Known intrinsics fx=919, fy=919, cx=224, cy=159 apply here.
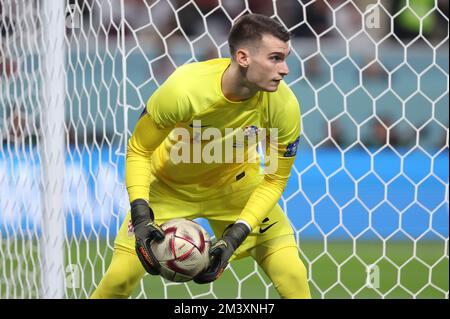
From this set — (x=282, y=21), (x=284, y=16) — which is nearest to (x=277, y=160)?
(x=282, y=21)

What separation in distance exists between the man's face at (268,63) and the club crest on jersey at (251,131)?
25 cm

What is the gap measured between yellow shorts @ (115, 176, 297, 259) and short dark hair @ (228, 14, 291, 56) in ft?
2.30

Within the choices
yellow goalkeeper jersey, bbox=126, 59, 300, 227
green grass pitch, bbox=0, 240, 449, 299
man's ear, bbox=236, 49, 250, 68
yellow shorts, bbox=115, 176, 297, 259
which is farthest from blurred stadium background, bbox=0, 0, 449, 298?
man's ear, bbox=236, 49, 250, 68

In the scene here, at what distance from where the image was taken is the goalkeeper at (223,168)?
3.51 m

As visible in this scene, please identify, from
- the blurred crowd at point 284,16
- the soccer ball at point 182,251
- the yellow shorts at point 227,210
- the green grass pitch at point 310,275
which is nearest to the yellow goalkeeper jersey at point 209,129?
the yellow shorts at point 227,210

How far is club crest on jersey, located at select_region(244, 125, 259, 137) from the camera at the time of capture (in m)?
3.73

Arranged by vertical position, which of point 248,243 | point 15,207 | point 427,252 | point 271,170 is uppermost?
point 271,170

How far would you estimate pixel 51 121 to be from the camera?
473 centimetres

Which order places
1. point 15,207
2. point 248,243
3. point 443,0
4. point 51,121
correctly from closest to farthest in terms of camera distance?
point 248,243, point 51,121, point 15,207, point 443,0

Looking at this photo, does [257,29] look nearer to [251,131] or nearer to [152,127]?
[251,131]

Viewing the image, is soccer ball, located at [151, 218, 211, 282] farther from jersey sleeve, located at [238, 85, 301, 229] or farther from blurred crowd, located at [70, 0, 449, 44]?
blurred crowd, located at [70, 0, 449, 44]
